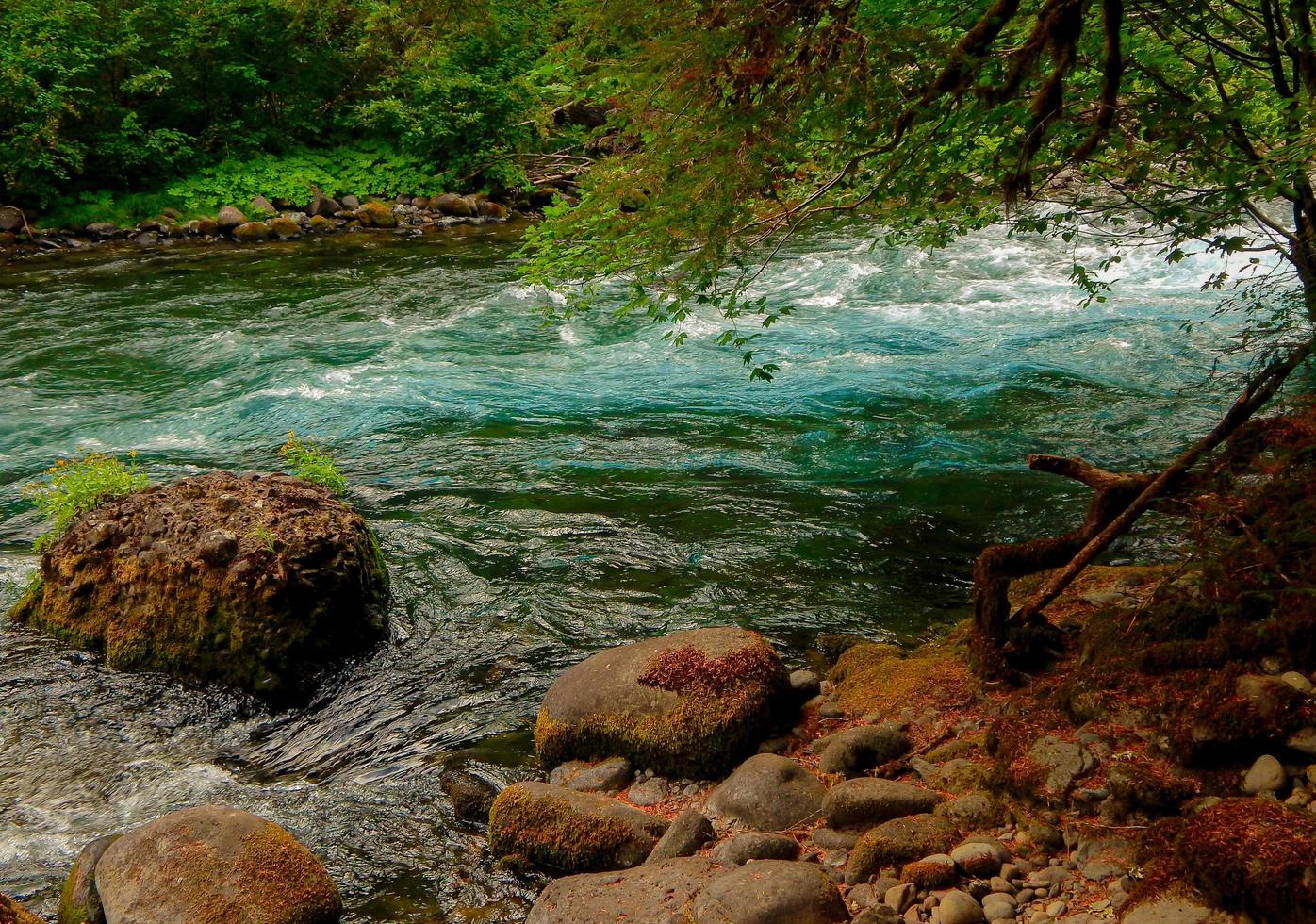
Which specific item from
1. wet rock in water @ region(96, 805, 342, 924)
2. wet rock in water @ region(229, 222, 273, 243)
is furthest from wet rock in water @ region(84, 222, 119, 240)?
wet rock in water @ region(96, 805, 342, 924)

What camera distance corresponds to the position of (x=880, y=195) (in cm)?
491

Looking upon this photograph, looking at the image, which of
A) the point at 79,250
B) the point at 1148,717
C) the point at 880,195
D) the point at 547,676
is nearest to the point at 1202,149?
the point at 880,195

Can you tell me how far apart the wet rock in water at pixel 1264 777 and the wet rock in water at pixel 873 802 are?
1016mm

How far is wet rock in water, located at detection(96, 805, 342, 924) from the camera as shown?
3.73 meters

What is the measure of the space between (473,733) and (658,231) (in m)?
2.65

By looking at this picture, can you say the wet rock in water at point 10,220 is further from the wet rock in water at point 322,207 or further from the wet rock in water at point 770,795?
the wet rock in water at point 770,795

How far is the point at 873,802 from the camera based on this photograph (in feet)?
12.3

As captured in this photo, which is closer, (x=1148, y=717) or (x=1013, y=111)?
(x=1148, y=717)

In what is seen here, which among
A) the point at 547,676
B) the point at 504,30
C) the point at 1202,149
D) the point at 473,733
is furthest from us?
the point at 504,30

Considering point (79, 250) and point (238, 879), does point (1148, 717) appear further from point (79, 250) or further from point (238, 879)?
point (79, 250)

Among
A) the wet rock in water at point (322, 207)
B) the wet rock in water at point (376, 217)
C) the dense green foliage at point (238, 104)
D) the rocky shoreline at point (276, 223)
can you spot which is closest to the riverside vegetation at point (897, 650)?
the rocky shoreline at point (276, 223)

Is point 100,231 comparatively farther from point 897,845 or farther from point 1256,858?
point 1256,858

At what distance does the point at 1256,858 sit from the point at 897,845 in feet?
3.79

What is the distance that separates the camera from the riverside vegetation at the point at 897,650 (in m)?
3.22
